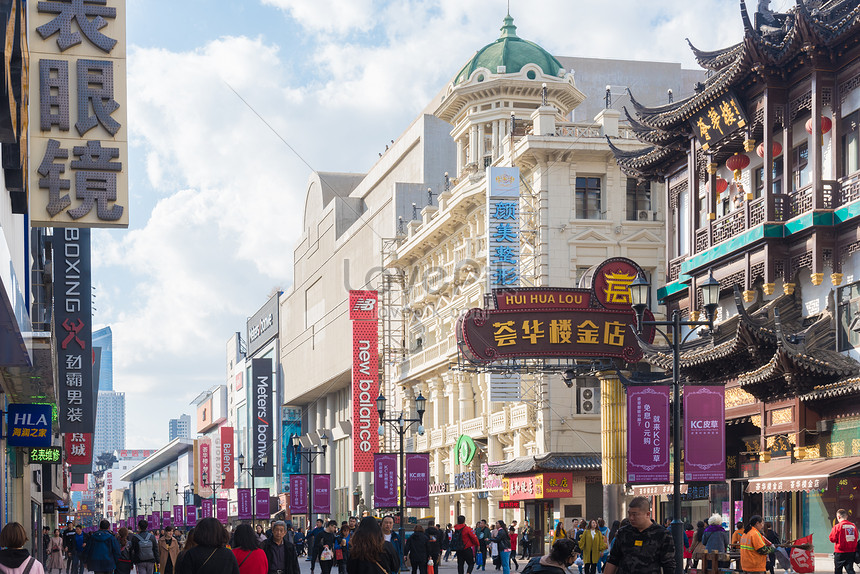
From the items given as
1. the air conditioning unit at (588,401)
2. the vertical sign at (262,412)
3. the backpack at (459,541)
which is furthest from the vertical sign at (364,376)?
the vertical sign at (262,412)

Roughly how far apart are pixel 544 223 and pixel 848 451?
2409 centimetres

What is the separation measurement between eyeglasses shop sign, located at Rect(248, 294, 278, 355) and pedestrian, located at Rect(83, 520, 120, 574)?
10288cm

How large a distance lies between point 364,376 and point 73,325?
1421 inches

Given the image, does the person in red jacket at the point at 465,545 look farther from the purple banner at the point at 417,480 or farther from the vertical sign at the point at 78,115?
the vertical sign at the point at 78,115

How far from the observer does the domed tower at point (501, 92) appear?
207 feet

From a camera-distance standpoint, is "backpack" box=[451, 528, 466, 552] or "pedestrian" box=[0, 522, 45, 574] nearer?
"pedestrian" box=[0, 522, 45, 574]

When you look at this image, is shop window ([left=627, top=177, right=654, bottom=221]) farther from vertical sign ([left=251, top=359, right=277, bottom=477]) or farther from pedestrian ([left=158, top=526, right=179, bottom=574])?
vertical sign ([left=251, top=359, right=277, bottom=477])

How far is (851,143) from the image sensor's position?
30.8 meters

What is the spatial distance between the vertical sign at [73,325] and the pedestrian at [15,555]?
28247mm

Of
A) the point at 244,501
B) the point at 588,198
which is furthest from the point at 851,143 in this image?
the point at 244,501

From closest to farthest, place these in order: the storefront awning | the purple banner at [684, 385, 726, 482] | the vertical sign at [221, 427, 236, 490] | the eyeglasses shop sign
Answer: the purple banner at [684, 385, 726, 482]
the storefront awning
the eyeglasses shop sign
the vertical sign at [221, 427, 236, 490]

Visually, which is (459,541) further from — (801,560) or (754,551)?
(754,551)

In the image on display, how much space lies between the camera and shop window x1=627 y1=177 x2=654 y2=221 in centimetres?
5400

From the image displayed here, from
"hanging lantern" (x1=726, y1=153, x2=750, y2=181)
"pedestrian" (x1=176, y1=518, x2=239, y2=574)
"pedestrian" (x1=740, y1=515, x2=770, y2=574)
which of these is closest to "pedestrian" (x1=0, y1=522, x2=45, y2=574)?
"pedestrian" (x1=176, y1=518, x2=239, y2=574)
